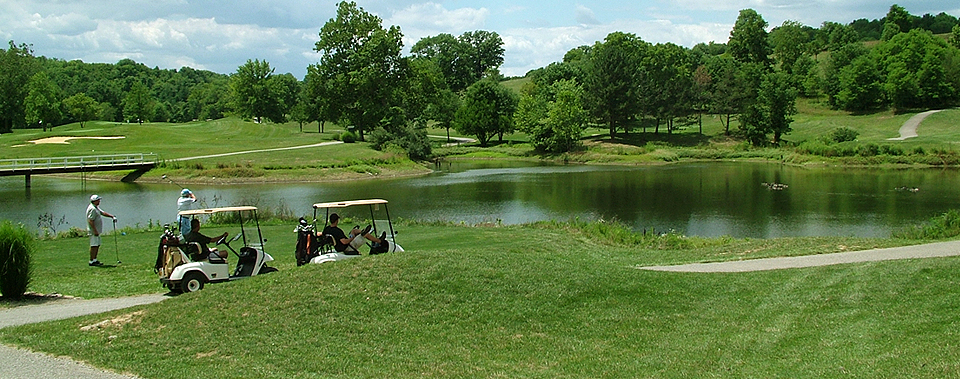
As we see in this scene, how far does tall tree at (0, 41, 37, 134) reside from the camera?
281 feet

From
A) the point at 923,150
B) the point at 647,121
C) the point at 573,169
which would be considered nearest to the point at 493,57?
the point at 647,121

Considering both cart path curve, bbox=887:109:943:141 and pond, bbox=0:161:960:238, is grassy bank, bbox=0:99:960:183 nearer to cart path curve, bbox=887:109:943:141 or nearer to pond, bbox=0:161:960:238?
cart path curve, bbox=887:109:943:141

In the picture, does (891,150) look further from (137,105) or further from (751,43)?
(137,105)

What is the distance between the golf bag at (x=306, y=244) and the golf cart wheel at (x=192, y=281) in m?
→ 2.11

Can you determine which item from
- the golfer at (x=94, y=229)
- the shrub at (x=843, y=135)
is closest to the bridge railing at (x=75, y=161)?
the golfer at (x=94, y=229)

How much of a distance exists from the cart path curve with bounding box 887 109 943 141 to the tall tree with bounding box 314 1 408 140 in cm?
5684

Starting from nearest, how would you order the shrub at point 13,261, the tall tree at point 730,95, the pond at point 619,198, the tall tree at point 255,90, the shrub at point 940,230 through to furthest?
the shrub at point 13,261 < the shrub at point 940,230 < the pond at point 619,198 < the tall tree at point 730,95 < the tall tree at point 255,90

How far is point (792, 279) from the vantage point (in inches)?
563

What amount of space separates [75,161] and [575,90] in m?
58.9

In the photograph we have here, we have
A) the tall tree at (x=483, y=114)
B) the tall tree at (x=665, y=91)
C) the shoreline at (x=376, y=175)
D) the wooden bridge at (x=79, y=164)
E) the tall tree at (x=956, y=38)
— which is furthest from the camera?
the tall tree at (x=956, y=38)

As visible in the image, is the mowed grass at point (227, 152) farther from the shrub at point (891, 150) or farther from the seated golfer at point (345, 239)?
the seated golfer at point (345, 239)

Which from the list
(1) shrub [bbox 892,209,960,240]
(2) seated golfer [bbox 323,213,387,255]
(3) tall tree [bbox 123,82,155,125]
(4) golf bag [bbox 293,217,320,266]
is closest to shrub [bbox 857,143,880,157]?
(1) shrub [bbox 892,209,960,240]

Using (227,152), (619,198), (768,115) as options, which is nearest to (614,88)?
(768,115)

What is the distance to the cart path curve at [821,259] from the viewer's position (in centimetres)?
1688
